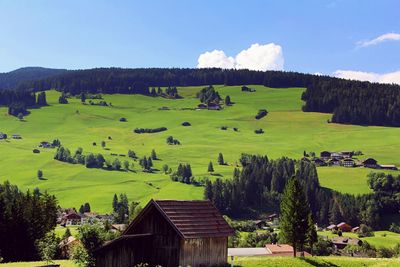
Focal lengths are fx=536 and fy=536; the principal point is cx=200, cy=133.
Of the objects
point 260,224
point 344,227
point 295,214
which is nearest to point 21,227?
point 295,214

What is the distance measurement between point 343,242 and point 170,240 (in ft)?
312

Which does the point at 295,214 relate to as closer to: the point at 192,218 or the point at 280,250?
the point at 192,218

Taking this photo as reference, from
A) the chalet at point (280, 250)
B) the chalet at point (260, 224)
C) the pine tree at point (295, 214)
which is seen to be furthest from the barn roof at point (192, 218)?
the chalet at point (260, 224)

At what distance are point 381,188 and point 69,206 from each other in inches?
4226

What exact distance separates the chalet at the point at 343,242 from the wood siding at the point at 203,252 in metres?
84.6

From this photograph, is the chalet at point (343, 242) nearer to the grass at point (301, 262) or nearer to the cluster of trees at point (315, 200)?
the cluster of trees at point (315, 200)

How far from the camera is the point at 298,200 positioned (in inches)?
2542

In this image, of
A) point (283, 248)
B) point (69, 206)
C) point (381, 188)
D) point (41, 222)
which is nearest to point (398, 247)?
point (283, 248)

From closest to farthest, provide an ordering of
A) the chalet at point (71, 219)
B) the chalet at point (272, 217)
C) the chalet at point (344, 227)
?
the chalet at point (71, 219) < the chalet at point (344, 227) < the chalet at point (272, 217)

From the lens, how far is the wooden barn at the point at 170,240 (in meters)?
48.7

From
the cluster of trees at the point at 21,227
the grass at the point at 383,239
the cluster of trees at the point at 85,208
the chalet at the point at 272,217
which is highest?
the cluster of trees at the point at 21,227

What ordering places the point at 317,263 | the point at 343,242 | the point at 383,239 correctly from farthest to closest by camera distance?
the point at 383,239 < the point at 343,242 < the point at 317,263

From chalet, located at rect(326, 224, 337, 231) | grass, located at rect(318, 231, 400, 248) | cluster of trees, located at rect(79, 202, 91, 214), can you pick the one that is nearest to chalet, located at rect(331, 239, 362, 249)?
grass, located at rect(318, 231, 400, 248)

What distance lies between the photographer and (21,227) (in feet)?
243
